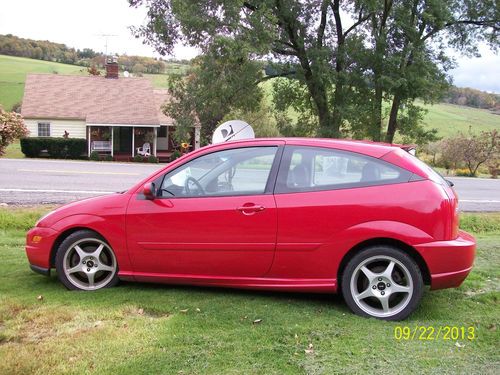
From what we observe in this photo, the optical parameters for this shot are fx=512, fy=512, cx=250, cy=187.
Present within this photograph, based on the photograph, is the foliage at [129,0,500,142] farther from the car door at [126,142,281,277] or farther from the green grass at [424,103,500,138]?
the green grass at [424,103,500,138]

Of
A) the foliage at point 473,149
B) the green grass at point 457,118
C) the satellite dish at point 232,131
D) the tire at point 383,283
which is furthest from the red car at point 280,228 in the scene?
the green grass at point 457,118

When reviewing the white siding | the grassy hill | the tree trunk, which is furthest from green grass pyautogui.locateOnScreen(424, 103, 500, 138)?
→ the white siding

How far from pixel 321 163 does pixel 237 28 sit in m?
12.7

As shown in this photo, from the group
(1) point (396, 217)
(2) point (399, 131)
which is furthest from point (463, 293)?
(2) point (399, 131)

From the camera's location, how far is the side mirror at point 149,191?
477 centimetres

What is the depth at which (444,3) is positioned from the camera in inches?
704

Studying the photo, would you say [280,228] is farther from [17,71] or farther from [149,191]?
[17,71]

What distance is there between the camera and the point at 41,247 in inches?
199

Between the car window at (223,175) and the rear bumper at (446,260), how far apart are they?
150cm

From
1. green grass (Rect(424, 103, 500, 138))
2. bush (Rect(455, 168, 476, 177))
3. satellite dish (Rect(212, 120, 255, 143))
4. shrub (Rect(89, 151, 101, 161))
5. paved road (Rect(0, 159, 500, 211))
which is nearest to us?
satellite dish (Rect(212, 120, 255, 143))

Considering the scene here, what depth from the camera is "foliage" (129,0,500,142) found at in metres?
16.7

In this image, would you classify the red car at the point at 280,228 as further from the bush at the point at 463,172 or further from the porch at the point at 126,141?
the porch at the point at 126,141

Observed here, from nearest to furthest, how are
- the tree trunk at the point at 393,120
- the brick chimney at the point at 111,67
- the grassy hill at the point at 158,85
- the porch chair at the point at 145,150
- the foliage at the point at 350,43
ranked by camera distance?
the foliage at the point at 350,43
the tree trunk at the point at 393,120
the porch chair at the point at 145,150
the brick chimney at the point at 111,67
the grassy hill at the point at 158,85

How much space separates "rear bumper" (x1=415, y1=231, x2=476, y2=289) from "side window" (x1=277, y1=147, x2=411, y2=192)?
24.5 inches
